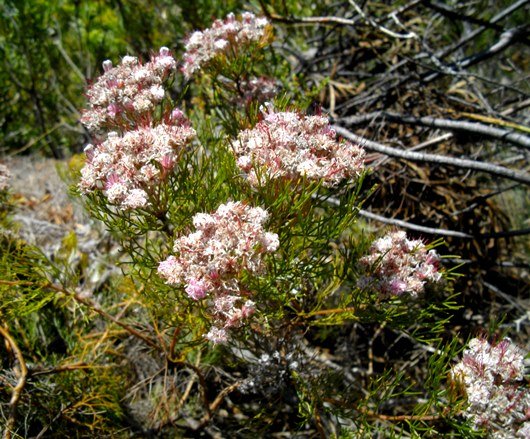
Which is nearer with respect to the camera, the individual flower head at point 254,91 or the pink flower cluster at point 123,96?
the pink flower cluster at point 123,96

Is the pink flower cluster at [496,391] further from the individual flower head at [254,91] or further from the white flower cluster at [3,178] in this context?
the white flower cluster at [3,178]

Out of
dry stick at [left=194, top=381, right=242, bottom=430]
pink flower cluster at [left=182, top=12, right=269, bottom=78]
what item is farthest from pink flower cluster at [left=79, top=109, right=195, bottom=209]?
dry stick at [left=194, top=381, right=242, bottom=430]

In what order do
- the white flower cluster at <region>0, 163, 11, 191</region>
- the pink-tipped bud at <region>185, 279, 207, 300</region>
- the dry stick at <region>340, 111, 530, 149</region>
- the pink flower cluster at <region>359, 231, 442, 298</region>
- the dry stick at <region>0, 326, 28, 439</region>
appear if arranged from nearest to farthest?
the pink-tipped bud at <region>185, 279, 207, 300</region> < the pink flower cluster at <region>359, 231, 442, 298</region> < the dry stick at <region>0, 326, 28, 439</region> < the dry stick at <region>340, 111, 530, 149</region> < the white flower cluster at <region>0, 163, 11, 191</region>

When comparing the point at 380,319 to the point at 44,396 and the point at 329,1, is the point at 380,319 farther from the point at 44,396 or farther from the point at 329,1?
the point at 329,1

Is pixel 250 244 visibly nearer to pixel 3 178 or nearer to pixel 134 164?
pixel 134 164

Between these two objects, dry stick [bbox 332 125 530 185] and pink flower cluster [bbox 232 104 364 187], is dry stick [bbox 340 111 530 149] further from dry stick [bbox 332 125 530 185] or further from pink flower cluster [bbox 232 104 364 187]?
pink flower cluster [bbox 232 104 364 187]

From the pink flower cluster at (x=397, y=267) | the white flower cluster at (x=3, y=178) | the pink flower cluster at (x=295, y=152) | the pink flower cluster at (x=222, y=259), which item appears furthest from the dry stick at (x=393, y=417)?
the white flower cluster at (x=3, y=178)

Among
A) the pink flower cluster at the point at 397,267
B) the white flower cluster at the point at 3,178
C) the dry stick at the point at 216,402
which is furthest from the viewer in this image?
the white flower cluster at the point at 3,178
